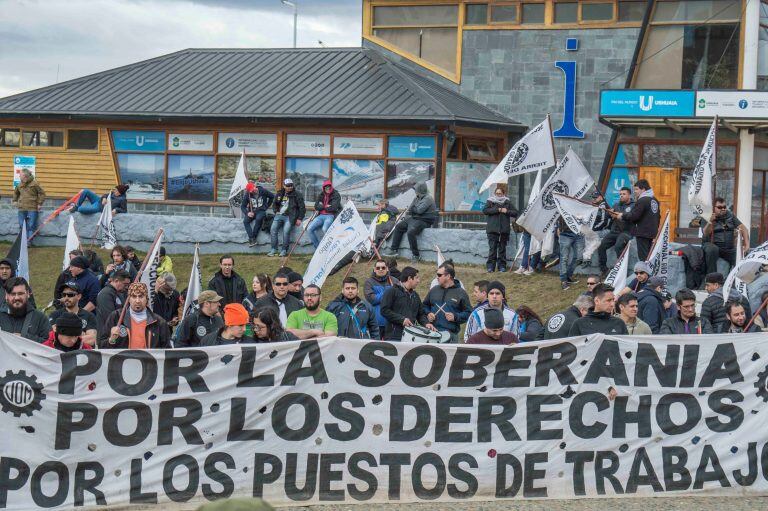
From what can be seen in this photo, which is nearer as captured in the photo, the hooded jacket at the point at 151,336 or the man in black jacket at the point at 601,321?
the man in black jacket at the point at 601,321

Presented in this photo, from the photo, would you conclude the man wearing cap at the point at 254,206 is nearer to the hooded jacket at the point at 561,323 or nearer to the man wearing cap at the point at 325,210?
the man wearing cap at the point at 325,210

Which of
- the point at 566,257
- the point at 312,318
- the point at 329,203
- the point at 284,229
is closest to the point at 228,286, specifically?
the point at 312,318

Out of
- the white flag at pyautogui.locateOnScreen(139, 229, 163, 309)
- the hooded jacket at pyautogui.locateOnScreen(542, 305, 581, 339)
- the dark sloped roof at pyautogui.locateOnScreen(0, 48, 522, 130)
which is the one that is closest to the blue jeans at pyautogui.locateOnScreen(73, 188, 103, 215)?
the dark sloped roof at pyautogui.locateOnScreen(0, 48, 522, 130)

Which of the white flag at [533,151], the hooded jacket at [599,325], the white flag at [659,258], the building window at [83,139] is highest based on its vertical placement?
the building window at [83,139]

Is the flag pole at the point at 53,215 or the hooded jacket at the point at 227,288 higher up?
the flag pole at the point at 53,215

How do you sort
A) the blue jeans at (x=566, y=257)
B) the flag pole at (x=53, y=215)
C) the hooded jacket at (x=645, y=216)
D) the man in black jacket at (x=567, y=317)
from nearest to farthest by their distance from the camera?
the man in black jacket at (x=567, y=317), the hooded jacket at (x=645, y=216), the blue jeans at (x=566, y=257), the flag pole at (x=53, y=215)

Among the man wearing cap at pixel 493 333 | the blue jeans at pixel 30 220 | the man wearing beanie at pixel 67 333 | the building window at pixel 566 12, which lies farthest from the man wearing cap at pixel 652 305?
the blue jeans at pixel 30 220

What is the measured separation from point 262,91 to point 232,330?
20.3 m

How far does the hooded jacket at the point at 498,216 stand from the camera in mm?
22438

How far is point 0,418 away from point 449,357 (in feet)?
11.7

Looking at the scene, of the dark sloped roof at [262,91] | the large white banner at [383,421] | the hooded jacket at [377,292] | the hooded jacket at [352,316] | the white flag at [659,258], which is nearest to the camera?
the large white banner at [383,421]

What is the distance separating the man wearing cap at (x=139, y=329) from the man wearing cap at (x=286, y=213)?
44.9 ft

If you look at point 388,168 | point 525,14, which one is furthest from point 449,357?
point 525,14

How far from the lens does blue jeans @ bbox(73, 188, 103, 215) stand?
93.0 feet
